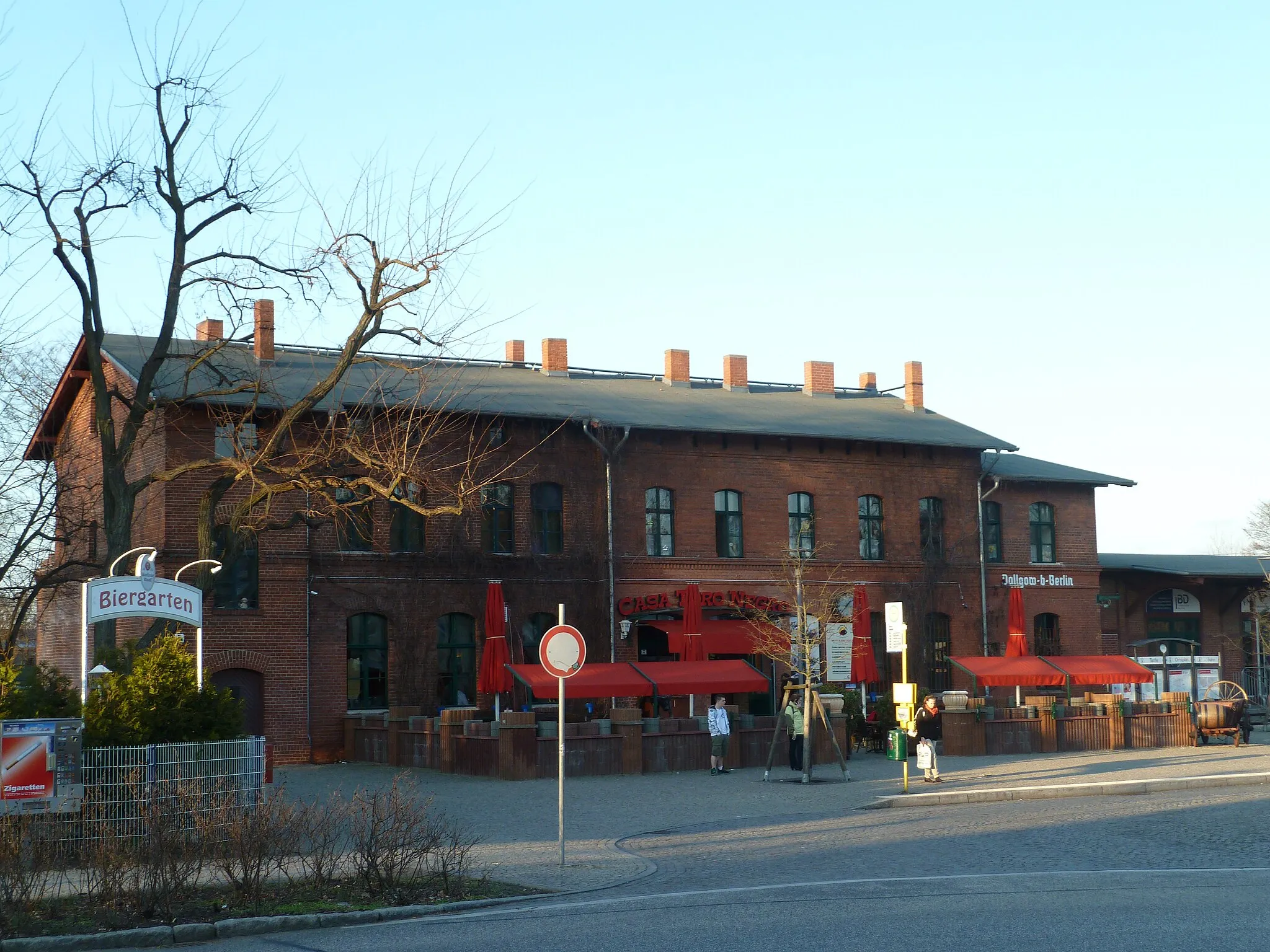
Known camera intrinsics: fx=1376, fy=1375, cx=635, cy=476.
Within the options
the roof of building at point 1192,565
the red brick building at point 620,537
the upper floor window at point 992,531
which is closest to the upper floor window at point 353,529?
the red brick building at point 620,537

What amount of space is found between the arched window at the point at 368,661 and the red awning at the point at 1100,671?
54.2 feet

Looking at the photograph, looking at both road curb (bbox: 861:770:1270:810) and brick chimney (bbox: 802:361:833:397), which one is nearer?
road curb (bbox: 861:770:1270:810)

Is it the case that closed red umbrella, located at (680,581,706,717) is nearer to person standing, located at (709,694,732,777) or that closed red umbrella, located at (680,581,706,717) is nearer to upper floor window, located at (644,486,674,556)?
upper floor window, located at (644,486,674,556)

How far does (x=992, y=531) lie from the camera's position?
138 ft

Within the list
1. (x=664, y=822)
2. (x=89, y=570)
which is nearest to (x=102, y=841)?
(x=664, y=822)

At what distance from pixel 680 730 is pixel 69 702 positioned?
13930 millimetres

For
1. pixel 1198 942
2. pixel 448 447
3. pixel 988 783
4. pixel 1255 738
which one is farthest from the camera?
pixel 1255 738

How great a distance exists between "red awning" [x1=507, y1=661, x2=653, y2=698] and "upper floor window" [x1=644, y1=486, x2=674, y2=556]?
7850 millimetres

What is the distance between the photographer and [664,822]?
1878cm

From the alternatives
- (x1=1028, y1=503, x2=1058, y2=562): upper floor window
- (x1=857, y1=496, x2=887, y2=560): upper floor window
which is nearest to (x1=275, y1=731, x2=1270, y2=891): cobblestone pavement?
(x1=857, y1=496, x2=887, y2=560): upper floor window

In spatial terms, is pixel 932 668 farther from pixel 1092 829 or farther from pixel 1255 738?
pixel 1092 829

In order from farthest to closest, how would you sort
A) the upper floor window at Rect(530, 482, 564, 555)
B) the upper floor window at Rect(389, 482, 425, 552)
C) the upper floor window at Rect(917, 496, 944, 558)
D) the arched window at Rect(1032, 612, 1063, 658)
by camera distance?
1. the arched window at Rect(1032, 612, 1063, 658)
2. the upper floor window at Rect(917, 496, 944, 558)
3. the upper floor window at Rect(530, 482, 564, 555)
4. the upper floor window at Rect(389, 482, 425, 552)

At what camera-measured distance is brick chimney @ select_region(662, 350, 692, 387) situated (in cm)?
4309

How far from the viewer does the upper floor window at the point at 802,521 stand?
38750 millimetres
